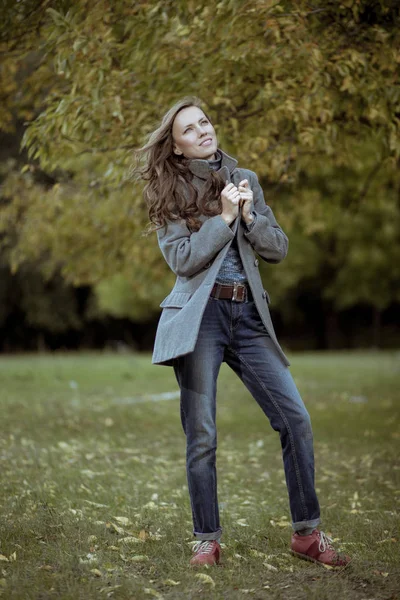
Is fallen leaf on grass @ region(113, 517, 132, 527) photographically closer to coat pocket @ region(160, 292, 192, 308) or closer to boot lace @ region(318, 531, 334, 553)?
boot lace @ region(318, 531, 334, 553)

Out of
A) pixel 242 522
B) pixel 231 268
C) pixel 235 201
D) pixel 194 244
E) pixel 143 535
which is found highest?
pixel 235 201

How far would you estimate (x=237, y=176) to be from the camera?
4438mm

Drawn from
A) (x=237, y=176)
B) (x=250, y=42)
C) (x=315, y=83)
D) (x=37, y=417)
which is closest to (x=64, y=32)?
(x=250, y=42)

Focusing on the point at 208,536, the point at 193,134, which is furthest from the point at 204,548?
the point at 193,134

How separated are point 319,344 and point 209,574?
34.6m

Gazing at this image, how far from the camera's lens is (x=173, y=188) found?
14.3 feet

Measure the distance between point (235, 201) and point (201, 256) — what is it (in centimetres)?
31

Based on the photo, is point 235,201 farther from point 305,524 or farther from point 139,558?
point 139,558

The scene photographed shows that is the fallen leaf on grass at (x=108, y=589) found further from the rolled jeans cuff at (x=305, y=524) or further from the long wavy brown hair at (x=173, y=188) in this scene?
the long wavy brown hair at (x=173, y=188)

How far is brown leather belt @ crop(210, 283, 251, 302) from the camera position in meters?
Answer: 4.32

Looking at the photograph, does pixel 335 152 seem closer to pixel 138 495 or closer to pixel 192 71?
pixel 192 71

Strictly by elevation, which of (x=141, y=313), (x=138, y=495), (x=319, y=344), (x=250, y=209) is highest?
(x=250, y=209)

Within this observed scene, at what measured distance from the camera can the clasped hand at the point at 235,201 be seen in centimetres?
420

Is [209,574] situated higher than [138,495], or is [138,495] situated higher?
[209,574]
